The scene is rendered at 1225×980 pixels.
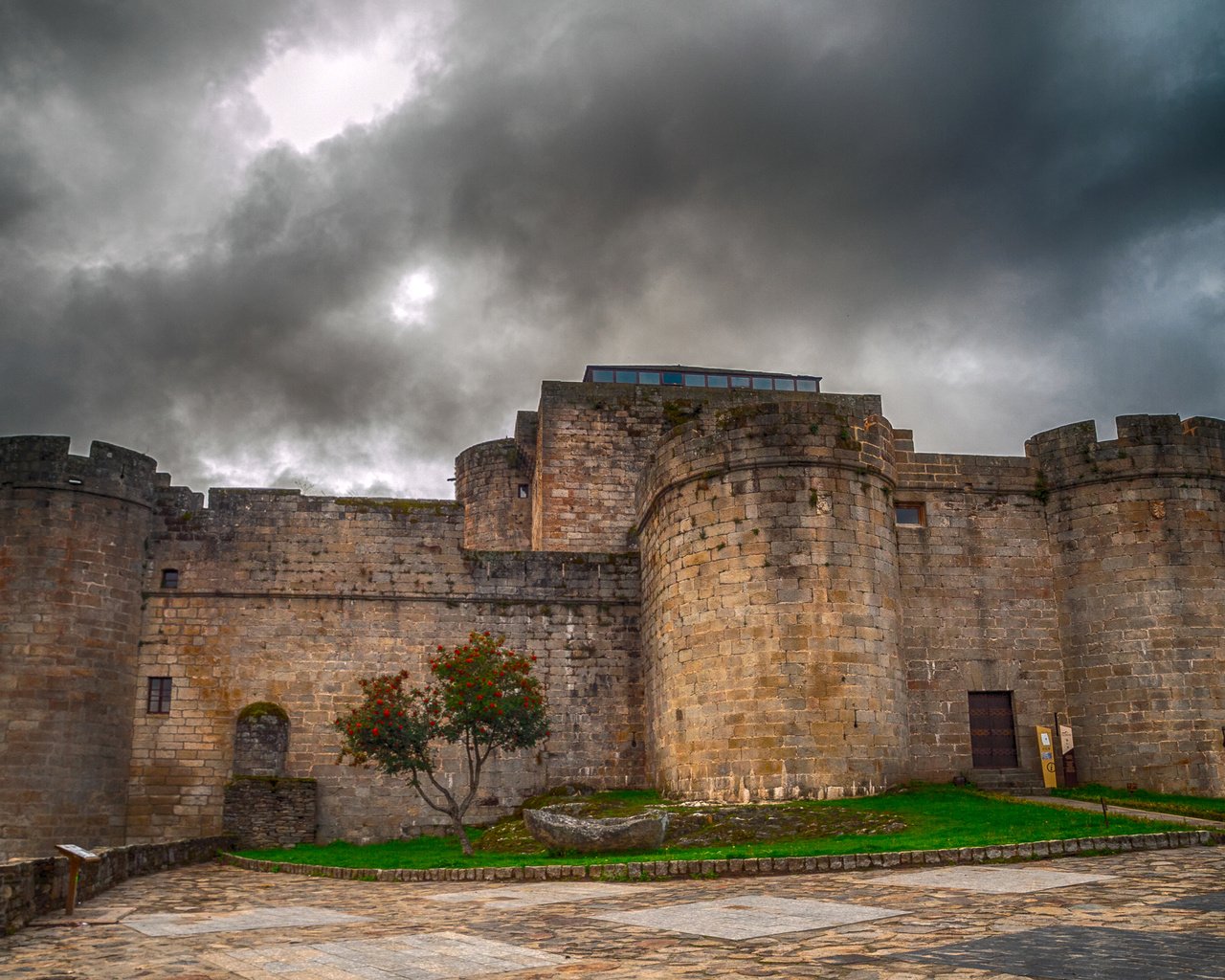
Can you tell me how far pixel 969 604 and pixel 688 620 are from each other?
19.5 ft

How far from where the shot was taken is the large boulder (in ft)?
47.4

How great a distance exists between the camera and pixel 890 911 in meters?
8.70

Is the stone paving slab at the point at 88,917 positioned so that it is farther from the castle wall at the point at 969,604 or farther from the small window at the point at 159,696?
the castle wall at the point at 969,604

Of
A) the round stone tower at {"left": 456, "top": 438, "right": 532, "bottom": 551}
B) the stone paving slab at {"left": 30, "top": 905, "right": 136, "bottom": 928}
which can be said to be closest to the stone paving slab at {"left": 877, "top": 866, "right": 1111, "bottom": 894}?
the stone paving slab at {"left": 30, "top": 905, "right": 136, "bottom": 928}

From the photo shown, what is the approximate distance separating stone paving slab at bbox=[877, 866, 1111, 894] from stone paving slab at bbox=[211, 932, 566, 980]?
456cm

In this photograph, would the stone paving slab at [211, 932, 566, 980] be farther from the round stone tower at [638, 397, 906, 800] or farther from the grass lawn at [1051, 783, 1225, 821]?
the grass lawn at [1051, 783, 1225, 821]

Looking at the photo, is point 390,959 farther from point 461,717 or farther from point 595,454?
point 595,454

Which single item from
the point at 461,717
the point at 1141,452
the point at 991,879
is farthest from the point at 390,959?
the point at 1141,452

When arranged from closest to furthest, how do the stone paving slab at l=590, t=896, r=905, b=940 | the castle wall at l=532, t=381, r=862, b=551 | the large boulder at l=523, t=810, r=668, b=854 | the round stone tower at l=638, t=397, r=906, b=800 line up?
the stone paving slab at l=590, t=896, r=905, b=940
the large boulder at l=523, t=810, r=668, b=854
the round stone tower at l=638, t=397, r=906, b=800
the castle wall at l=532, t=381, r=862, b=551

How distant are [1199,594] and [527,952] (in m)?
17.3

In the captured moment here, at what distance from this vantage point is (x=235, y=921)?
10.2 metres

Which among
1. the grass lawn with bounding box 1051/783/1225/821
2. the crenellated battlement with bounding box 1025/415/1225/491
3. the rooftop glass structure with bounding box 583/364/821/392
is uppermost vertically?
the rooftop glass structure with bounding box 583/364/821/392

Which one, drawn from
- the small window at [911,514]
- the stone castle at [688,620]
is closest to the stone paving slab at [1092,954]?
the stone castle at [688,620]

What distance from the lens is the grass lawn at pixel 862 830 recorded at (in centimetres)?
1327
